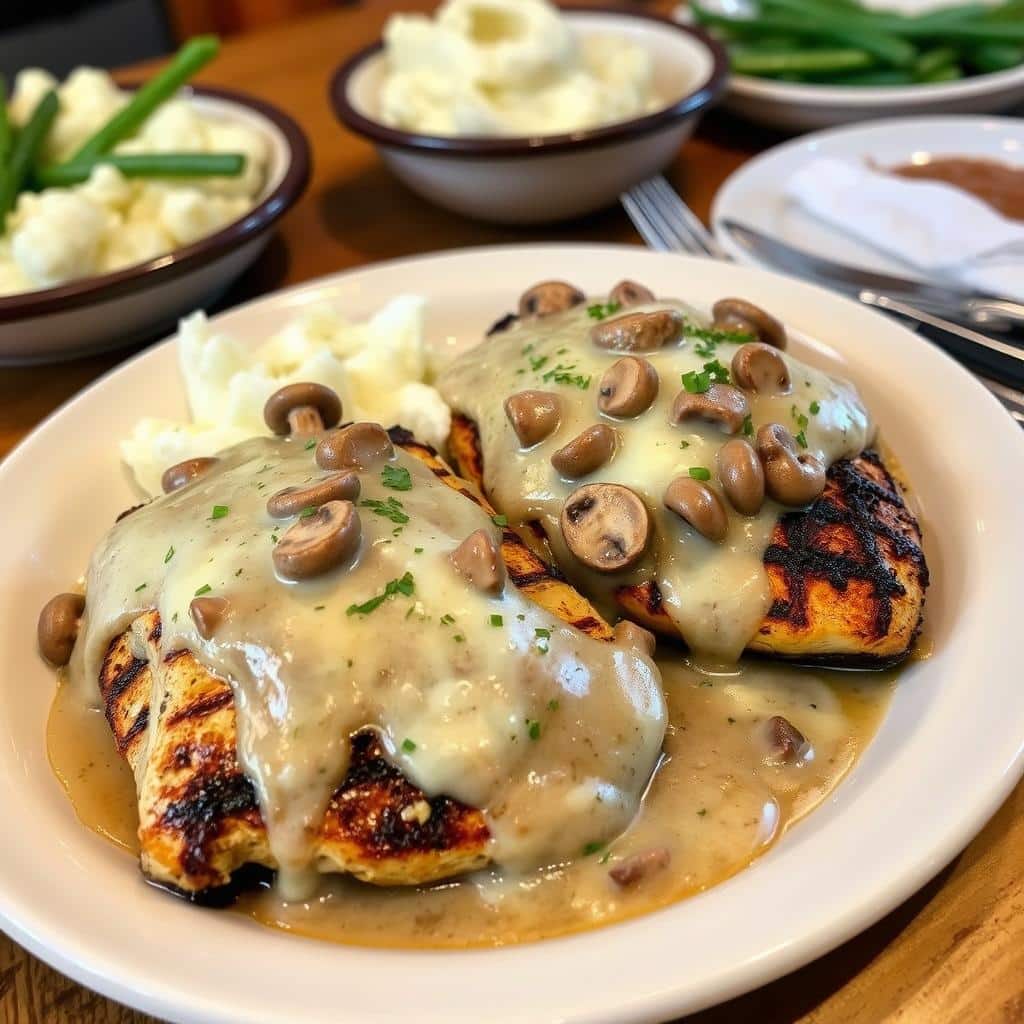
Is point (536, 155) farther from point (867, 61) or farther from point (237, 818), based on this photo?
point (237, 818)

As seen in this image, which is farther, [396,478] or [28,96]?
[28,96]

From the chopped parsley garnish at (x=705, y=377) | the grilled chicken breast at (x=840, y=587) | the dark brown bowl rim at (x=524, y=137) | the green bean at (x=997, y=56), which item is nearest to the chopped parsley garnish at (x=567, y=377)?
the chopped parsley garnish at (x=705, y=377)

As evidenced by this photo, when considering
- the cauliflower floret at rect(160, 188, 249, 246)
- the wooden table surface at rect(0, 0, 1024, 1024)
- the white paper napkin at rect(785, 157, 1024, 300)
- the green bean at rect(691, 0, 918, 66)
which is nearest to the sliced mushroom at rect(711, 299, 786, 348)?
the white paper napkin at rect(785, 157, 1024, 300)

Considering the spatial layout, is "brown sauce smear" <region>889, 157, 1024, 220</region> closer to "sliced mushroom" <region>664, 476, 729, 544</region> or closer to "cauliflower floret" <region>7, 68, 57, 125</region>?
"sliced mushroom" <region>664, 476, 729, 544</region>

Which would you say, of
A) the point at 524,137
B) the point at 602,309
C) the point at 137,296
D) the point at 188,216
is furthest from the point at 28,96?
the point at 602,309

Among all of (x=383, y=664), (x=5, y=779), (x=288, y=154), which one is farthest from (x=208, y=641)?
(x=288, y=154)

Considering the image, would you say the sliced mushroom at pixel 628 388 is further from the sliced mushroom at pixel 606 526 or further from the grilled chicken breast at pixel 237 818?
Result: the grilled chicken breast at pixel 237 818

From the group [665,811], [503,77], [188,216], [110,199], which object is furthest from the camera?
[503,77]
